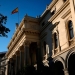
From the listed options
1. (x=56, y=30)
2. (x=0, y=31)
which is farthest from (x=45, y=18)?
(x=0, y=31)

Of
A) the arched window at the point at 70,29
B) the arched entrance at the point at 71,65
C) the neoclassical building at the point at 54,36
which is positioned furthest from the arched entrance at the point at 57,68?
the arched window at the point at 70,29

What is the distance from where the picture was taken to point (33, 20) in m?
26.5

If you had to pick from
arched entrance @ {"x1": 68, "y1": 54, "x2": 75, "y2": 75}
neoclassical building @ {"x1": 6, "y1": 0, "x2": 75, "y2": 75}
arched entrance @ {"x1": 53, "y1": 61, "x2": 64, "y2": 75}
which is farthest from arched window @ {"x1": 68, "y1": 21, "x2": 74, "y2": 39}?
arched entrance @ {"x1": 53, "y1": 61, "x2": 64, "y2": 75}

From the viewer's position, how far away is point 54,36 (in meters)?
21.7

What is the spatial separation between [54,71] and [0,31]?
9.39 m

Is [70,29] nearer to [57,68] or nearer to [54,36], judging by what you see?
[54,36]

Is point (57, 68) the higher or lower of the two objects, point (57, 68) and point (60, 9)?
the lower

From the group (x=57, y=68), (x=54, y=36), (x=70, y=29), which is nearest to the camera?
(x=70, y=29)

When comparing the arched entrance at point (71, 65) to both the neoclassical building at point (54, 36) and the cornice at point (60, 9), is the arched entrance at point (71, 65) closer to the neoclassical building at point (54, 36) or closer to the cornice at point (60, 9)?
the neoclassical building at point (54, 36)

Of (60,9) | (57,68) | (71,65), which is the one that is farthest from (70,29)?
(57,68)

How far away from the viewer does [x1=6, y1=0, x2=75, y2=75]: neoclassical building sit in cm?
1739

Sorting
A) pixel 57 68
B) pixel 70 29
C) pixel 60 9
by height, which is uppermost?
pixel 60 9

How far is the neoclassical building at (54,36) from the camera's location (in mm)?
17391

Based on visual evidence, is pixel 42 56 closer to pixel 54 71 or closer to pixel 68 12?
pixel 54 71
